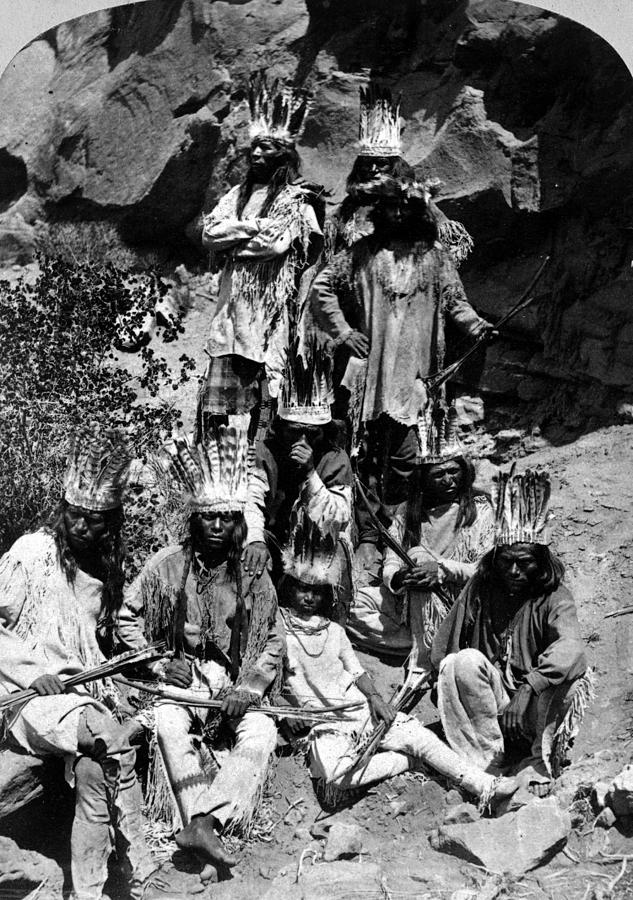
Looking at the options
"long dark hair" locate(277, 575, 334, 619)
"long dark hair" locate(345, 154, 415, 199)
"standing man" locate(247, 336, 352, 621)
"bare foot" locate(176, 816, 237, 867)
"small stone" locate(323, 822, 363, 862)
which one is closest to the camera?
"bare foot" locate(176, 816, 237, 867)

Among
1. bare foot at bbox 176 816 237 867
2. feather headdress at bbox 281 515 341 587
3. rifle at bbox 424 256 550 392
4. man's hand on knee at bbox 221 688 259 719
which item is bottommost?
bare foot at bbox 176 816 237 867

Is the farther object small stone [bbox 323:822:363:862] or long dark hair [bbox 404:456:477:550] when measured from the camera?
long dark hair [bbox 404:456:477:550]

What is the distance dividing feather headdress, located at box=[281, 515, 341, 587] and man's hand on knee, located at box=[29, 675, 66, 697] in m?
1.30

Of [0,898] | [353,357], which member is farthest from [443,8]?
[0,898]

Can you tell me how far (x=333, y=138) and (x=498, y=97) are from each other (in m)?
0.91

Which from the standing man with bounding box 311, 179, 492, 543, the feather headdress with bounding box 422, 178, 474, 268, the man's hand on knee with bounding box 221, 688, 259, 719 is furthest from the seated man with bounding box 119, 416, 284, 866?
the feather headdress with bounding box 422, 178, 474, 268

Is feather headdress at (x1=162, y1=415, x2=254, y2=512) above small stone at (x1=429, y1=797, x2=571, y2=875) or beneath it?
above

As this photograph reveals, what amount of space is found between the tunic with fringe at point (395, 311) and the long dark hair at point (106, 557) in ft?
4.95

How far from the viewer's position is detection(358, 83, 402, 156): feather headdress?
9.06m

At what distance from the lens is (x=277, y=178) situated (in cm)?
912

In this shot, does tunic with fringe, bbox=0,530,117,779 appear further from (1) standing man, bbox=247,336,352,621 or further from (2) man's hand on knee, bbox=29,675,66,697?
(1) standing man, bbox=247,336,352,621

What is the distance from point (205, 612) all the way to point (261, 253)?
1921 millimetres

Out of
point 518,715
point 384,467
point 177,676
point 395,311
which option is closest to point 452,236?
point 395,311

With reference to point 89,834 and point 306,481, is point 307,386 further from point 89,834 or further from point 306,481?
point 89,834
